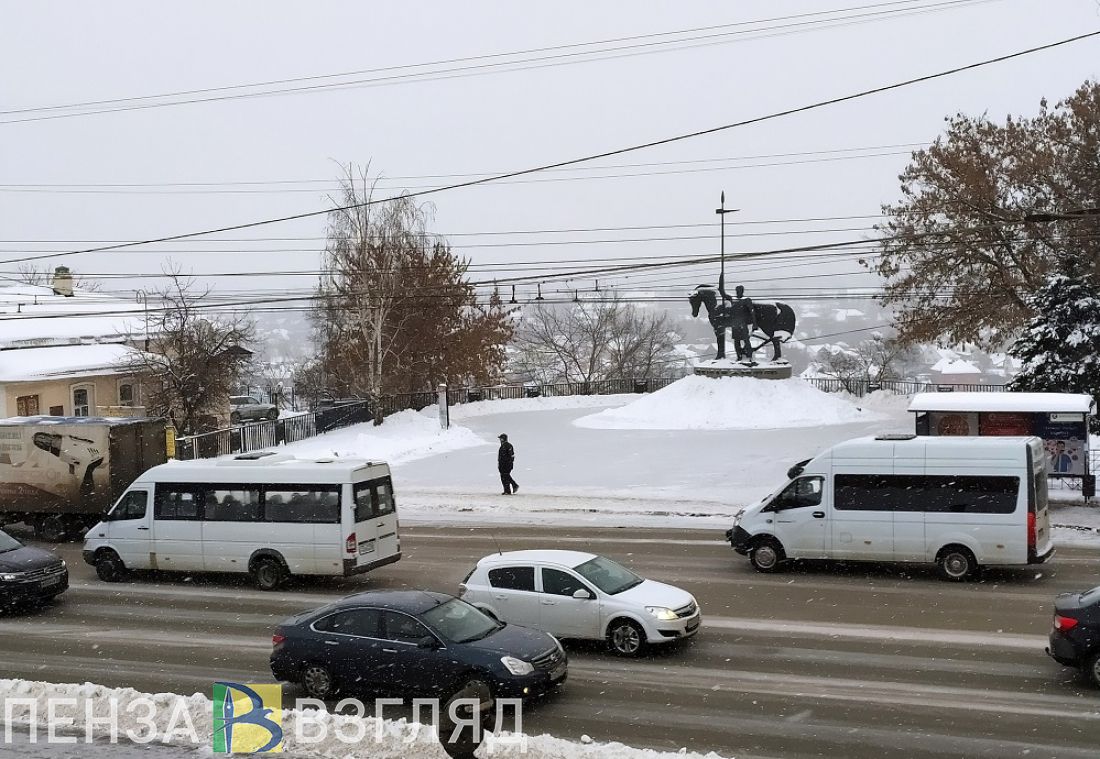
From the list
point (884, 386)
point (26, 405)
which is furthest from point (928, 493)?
point (884, 386)

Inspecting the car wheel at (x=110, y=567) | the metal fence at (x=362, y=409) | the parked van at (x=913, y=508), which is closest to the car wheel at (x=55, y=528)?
the car wheel at (x=110, y=567)

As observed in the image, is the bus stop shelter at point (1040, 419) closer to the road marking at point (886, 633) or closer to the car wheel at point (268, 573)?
the road marking at point (886, 633)

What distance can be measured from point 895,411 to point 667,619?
1458 inches

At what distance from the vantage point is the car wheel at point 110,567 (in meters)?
19.9

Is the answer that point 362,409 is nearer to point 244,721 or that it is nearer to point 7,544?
point 7,544

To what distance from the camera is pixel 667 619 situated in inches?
533

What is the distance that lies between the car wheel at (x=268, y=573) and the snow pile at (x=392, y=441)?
1590cm

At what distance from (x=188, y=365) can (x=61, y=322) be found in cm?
1210

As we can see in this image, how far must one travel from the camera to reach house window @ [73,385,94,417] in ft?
137

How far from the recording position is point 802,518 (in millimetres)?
18359

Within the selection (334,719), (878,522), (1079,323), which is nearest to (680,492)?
(878,522)

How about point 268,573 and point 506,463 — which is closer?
point 268,573

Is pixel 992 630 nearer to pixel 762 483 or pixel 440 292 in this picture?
pixel 762 483

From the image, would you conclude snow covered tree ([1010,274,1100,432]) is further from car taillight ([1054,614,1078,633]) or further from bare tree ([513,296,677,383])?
bare tree ([513,296,677,383])
